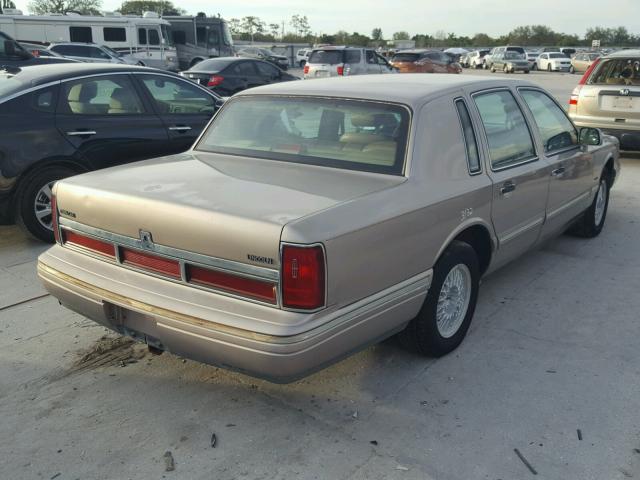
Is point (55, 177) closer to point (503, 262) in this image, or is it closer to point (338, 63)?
point (503, 262)

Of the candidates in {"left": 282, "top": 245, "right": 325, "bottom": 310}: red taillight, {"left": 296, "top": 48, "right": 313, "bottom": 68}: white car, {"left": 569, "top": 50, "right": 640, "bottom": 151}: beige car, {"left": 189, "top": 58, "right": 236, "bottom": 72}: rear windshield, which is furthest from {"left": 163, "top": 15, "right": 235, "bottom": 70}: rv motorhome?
{"left": 282, "top": 245, "right": 325, "bottom": 310}: red taillight

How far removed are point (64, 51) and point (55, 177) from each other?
17467 mm

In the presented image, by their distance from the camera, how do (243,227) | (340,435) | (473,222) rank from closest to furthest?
(243,227)
(340,435)
(473,222)

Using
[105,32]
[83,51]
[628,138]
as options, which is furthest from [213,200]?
[105,32]

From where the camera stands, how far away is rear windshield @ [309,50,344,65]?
2182 cm

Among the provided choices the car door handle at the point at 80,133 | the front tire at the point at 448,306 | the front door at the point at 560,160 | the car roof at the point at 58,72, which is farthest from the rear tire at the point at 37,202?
the front door at the point at 560,160

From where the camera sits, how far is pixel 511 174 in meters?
4.16

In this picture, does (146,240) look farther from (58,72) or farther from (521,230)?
(58,72)

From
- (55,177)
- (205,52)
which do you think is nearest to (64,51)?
(205,52)

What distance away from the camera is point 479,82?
4199 millimetres

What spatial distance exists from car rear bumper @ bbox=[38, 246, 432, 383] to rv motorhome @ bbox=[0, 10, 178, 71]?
25.4m

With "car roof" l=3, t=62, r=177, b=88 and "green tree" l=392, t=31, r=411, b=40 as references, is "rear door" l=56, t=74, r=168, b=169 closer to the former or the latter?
"car roof" l=3, t=62, r=177, b=88

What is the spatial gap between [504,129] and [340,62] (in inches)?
719

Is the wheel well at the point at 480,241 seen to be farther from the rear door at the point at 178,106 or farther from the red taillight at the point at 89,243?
the rear door at the point at 178,106
